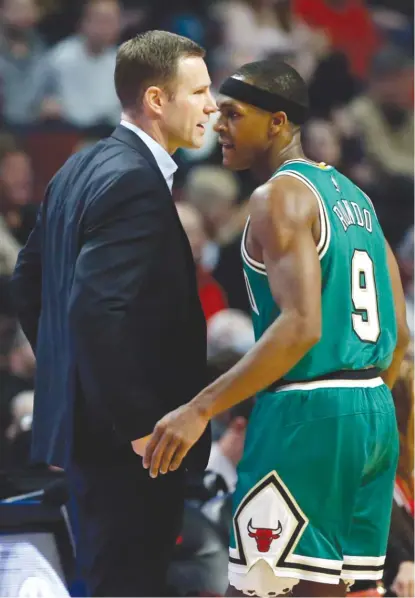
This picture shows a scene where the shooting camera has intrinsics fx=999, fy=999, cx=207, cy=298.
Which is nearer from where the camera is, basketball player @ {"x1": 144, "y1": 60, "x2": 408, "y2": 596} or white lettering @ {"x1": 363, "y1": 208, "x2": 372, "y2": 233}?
basketball player @ {"x1": 144, "y1": 60, "x2": 408, "y2": 596}

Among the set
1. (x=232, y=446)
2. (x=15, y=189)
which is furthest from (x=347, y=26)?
(x=232, y=446)

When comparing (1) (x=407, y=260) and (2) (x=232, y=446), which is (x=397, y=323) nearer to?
(2) (x=232, y=446)

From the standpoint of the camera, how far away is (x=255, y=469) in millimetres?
2705

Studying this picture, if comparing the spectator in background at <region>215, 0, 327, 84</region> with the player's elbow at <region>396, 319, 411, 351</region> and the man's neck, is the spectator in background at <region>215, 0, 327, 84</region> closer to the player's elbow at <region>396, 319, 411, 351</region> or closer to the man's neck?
the man's neck

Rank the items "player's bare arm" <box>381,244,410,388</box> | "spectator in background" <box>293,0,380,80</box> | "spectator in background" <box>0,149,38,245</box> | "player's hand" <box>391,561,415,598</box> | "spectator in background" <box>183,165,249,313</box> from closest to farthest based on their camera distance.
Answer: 1. "player's bare arm" <box>381,244,410,388</box>
2. "player's hand" <box>391,561,415,598</box>
3. "spectator in background" <box>0,149,38,245</box>
4. "spectator in background" <box>183,165,249,313</box>
5. "spectator in background" <box>293,0,380,80</box>

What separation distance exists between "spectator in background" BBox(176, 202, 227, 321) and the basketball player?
290 centimetres

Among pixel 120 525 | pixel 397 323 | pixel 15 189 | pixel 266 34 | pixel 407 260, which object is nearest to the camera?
pixel 120 525

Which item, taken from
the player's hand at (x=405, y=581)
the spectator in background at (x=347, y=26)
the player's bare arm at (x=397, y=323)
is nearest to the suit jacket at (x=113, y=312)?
the player's bare arm at (x=397, y=323)

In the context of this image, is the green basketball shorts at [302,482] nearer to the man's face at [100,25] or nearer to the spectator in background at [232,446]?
the spectator in background at [232,446]

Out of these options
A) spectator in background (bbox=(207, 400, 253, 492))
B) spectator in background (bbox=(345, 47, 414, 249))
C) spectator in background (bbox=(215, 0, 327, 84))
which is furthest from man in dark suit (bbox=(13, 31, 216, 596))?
spectator in background (bbox=(345, 47, 414, 249))

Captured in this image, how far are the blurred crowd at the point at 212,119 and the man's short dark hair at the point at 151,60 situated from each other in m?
1.77

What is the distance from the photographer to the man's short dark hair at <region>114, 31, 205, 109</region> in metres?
2.97

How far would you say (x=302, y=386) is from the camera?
273 cm

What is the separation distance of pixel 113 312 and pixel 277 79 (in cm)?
83
